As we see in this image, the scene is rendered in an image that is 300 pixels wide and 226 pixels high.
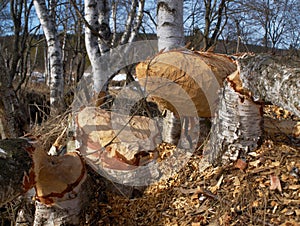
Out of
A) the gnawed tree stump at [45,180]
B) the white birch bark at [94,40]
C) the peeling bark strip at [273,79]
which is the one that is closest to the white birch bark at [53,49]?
the white birch bark at [94,40]

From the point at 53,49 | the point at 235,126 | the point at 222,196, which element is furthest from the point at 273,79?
the point at 53,49

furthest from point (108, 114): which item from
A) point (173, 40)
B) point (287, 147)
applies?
point (287, 147)

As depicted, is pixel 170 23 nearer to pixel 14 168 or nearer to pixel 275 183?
pixel 275 183

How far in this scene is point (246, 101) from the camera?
6.10 ft

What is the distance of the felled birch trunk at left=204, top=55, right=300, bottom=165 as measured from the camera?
59.4 inches

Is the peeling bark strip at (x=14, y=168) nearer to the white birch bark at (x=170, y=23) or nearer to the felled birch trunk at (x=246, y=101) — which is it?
the felled birch trunk at (x=246, y=101)

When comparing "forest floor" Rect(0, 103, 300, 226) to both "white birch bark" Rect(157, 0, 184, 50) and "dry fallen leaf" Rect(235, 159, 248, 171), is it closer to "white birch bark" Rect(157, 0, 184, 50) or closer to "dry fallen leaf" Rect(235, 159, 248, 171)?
"dry fallen leaf" Rect(235, 159, 248, 171)

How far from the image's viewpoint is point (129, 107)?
3.00 metres

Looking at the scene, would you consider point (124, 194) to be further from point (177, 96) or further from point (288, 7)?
point (288, 7)

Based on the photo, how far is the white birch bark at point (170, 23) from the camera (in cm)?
296

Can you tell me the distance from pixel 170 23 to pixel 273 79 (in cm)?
165

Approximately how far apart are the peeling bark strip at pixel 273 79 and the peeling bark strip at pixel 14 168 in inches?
51.1

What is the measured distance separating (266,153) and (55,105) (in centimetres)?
429

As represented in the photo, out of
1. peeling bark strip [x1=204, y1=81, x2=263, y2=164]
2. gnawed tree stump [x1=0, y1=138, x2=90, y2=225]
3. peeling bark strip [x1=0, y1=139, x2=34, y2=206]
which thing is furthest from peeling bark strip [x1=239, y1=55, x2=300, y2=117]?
peeling bark strip [x1=0, y1=139, x2=34, y2=206]
